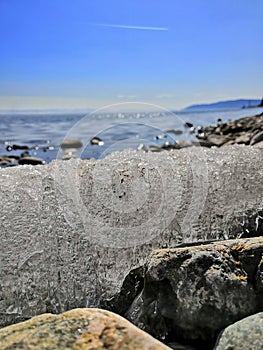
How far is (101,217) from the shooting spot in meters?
2.93

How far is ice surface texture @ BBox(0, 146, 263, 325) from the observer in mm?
2705

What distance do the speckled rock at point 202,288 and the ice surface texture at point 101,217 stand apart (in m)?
0.58

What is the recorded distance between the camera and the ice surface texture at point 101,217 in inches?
106

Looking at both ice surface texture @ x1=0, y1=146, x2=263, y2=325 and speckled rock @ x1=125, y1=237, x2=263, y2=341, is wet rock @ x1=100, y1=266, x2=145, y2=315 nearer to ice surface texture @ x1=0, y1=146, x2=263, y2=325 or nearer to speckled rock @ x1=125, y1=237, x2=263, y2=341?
ice surface texture @ x1=0, y1=146, x2=263, y2=325

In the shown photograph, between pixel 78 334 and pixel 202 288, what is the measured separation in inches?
32.3

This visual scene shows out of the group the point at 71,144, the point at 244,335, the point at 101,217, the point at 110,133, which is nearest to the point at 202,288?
the point at 244,335

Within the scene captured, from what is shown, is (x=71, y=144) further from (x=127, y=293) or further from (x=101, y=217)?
(x=127, y=293)

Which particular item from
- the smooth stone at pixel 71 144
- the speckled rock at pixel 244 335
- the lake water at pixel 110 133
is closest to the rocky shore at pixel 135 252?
the speckled rock at pixel 244 335

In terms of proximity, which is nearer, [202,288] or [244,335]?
[244,335]

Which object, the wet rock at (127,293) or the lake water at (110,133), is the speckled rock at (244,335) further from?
the lake water at (110,133)

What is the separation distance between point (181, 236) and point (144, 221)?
1.11ft

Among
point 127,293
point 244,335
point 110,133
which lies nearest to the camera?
point 244,335

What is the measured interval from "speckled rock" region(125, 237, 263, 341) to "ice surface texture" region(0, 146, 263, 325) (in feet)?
1.90

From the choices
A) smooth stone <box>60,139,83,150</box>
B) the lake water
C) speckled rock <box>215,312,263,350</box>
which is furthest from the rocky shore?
smooth stone <box>60,139,83,150</box>
